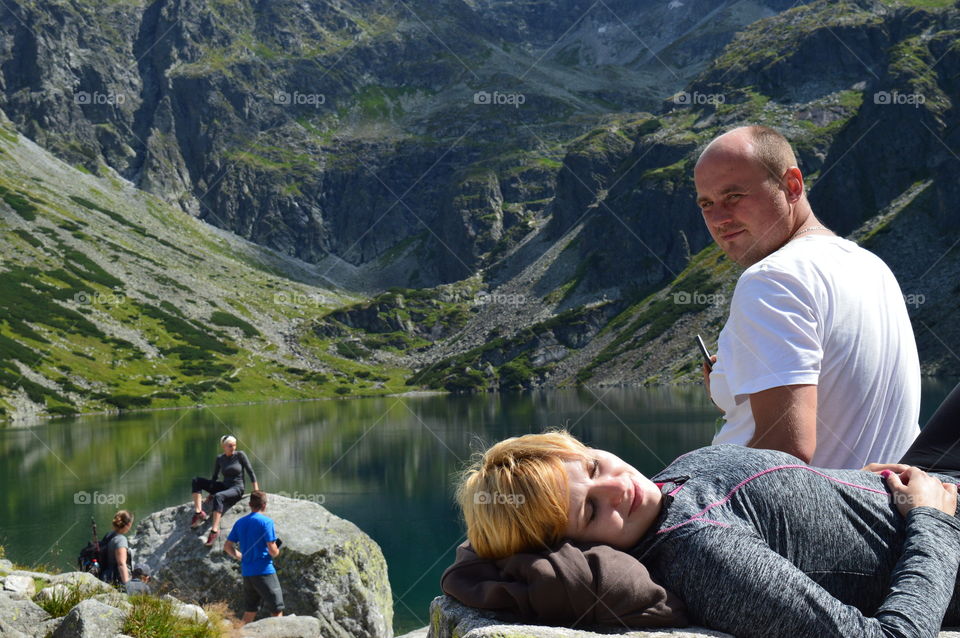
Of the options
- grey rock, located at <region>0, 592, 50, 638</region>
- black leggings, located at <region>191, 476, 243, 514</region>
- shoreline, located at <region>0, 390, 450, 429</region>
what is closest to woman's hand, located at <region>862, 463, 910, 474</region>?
grey rock, located at <region>0, 592, 50, 638</region>

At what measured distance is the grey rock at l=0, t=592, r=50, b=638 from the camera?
36.1 ft

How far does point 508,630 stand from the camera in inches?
121

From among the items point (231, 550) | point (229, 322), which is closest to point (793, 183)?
point (231, 550)

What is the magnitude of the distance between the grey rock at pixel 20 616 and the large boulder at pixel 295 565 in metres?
5.61

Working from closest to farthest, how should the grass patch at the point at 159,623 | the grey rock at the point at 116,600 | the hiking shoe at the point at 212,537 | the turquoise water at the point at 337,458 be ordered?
1. the grass patch at the point at 159,623
2. the grey rock at the point at 116,600
3. the hiking shoe at the point at 212,537
4. the turquoise water at the point at 337,458

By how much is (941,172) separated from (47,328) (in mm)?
172201

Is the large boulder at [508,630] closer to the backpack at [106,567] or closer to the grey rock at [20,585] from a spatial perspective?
the grey rock at [20,585]

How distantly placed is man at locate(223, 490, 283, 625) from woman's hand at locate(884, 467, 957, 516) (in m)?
14.6

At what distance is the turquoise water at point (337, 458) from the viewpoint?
41.8 meters

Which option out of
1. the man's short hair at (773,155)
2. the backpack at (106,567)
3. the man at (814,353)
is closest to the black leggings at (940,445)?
the man at (814,353)

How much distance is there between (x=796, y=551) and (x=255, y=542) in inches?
580

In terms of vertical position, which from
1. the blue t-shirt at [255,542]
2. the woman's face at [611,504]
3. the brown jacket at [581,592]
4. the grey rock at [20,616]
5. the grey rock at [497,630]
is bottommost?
the blue t-shirt at [255,542]

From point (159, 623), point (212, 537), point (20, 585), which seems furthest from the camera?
point (212, 537)

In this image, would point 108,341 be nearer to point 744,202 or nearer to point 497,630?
point 744,202
